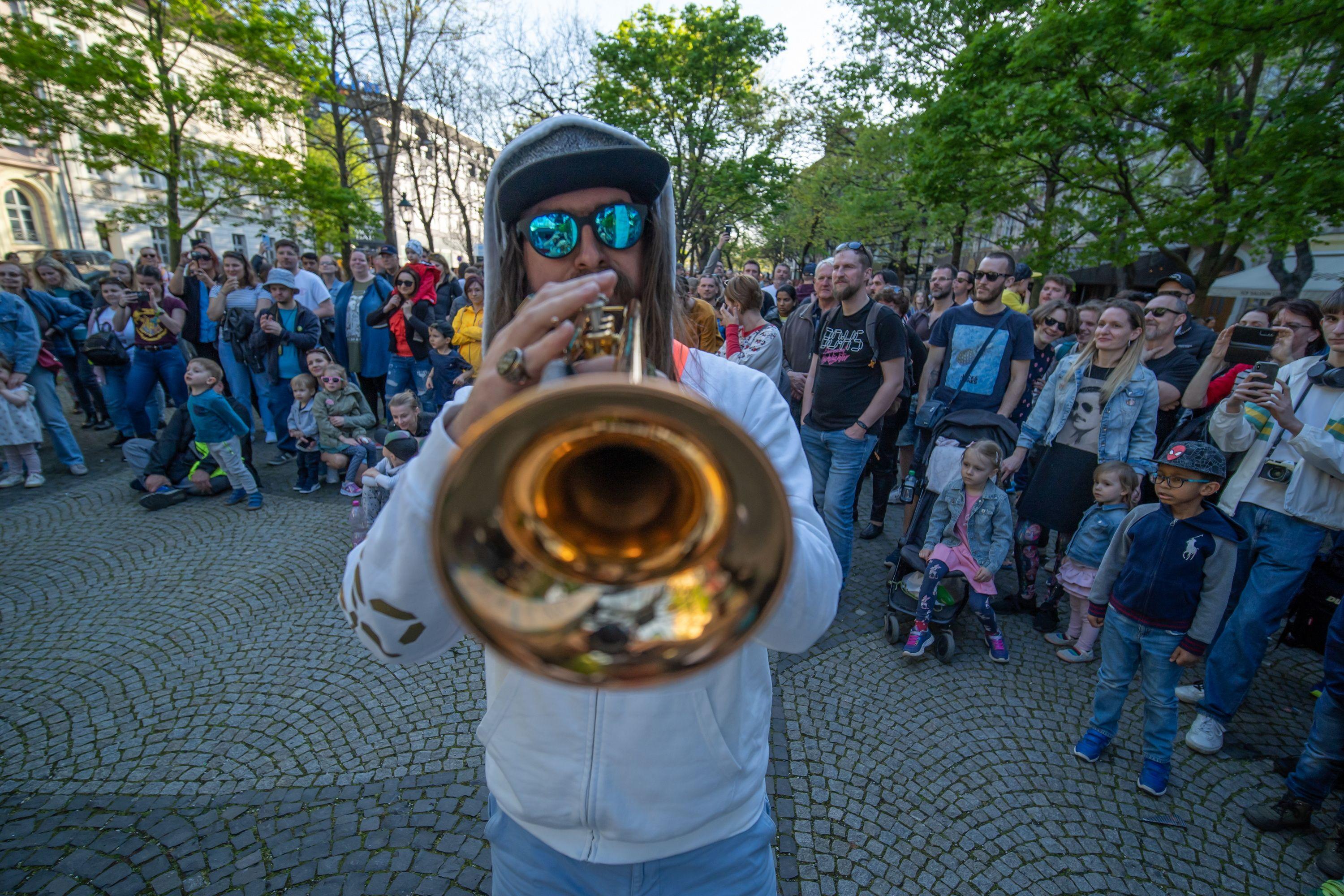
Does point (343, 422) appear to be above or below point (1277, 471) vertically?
below

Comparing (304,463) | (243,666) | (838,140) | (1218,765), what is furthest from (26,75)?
(838,140)

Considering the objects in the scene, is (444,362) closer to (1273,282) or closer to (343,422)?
(343,422)

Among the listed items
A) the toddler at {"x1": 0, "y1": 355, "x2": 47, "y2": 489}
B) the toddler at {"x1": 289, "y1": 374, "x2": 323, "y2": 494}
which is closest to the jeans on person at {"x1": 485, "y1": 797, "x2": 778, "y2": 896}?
the toddler at {"x1": 289, "y1": 374, "x2": 323, "y2": 494}

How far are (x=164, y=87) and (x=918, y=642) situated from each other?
1508 cm

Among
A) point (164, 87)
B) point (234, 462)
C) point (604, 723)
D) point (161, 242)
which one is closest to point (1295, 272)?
point (604, 723)

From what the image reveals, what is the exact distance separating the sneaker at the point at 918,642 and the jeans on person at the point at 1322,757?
1.66 m

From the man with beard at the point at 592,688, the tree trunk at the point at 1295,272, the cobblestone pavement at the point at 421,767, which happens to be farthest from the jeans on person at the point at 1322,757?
the tree trunk at the point at 1295,272

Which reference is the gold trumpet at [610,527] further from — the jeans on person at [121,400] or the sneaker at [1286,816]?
the jeans on person at [121,400]

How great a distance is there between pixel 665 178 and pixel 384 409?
872cm

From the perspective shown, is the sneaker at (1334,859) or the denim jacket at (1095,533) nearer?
the sneaker at (1334,859)

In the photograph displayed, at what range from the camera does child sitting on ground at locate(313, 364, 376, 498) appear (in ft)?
20.1

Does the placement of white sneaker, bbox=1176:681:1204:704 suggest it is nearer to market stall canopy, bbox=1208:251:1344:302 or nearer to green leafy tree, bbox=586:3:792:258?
market stall canopy, bbox=1208:251:1344:302

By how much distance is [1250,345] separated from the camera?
4.14 metres

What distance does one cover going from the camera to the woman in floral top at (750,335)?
4.82m
